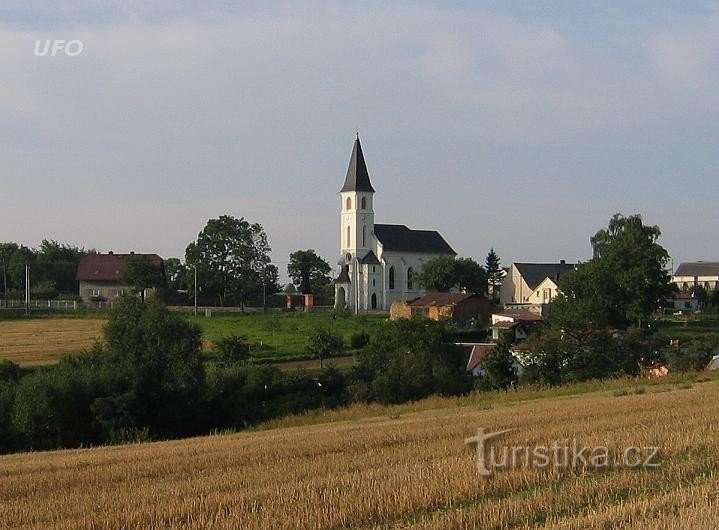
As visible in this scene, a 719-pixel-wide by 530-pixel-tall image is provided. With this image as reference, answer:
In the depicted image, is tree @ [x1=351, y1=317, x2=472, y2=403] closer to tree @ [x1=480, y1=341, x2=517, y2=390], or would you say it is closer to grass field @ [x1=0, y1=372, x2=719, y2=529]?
tree @ [x1=480, y1=341, x2=517, y2=390]

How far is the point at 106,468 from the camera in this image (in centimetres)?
1738

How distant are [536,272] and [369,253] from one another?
22.9 metres

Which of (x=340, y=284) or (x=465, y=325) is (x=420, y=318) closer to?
(x=465, y=325)

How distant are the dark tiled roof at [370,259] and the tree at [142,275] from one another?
26493 mm

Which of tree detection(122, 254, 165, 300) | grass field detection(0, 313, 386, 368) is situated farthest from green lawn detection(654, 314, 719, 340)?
tree detection(122, 254, 165, 300)

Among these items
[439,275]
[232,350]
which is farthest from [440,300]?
[232,350]

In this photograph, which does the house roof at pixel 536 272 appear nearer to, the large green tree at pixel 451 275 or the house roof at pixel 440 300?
the large green tree at pixel 451 275

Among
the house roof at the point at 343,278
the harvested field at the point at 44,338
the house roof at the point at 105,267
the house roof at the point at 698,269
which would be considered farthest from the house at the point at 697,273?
the harvested field at the point at 44,338

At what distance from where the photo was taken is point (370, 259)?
128625 millimetres

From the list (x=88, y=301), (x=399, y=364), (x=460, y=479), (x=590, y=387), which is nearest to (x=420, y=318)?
(x=399, y=364)

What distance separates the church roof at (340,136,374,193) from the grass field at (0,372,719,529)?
114m

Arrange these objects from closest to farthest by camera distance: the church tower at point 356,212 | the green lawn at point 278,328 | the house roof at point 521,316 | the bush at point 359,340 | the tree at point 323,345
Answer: the tree at point 323,345 < the green lawn at point 278,328 < the bush at point 359,340 < the house roof at point 521,316 < the church tower at point 356,212

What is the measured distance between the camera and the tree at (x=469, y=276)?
124 m

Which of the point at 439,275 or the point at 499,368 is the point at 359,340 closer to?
the point at 499,368
